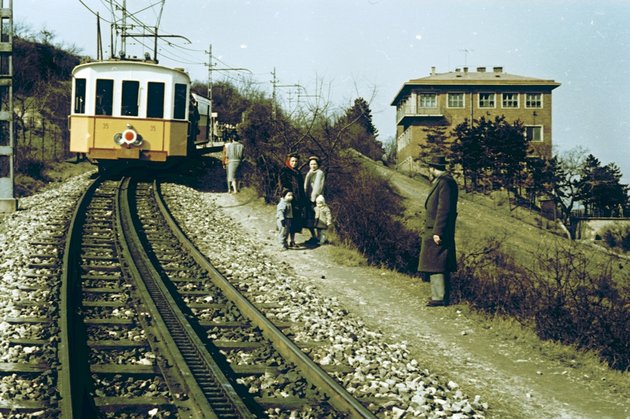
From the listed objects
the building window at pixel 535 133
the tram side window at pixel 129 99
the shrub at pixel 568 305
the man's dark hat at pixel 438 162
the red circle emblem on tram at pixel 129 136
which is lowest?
the shrub at pixel 568 305

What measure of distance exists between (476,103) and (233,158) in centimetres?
5522

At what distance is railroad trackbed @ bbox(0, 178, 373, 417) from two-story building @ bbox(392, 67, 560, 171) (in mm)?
60810

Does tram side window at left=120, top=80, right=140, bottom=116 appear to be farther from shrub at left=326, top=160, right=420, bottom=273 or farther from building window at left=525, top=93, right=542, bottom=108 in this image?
building window at left=525, top=93, right=542, bottom=108

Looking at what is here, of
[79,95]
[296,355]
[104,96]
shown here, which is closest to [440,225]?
[296,355]

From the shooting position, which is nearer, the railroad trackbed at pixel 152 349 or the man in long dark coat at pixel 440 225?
the railroad trackbed at pixel 152 349

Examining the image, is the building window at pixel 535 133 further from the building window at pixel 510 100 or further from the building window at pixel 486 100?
the building window at pixel 486 100

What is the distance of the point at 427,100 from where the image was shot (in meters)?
69.6

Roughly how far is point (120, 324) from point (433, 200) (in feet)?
13.2

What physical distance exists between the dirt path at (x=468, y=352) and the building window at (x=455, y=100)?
60517 millimetres

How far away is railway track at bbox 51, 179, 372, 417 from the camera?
4.95 meters

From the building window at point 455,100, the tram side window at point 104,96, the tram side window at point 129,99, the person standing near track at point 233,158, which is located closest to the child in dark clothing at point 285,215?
the person standing near track at point 233,158

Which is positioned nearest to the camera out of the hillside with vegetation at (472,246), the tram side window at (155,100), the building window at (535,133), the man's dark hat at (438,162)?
the hillside with vegetation at (472,246)

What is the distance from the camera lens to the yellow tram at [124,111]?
1811cm

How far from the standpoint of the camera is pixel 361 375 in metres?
5.83
